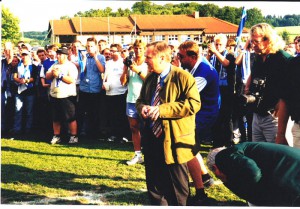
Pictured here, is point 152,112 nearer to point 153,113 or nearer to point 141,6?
point 153,113

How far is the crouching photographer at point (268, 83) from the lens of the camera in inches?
135

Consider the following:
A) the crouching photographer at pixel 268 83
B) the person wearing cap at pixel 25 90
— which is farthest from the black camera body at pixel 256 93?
the person wearing cap at pixel 25 90

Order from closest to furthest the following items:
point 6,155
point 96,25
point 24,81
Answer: point 6,155, point 24,81, point 96,25

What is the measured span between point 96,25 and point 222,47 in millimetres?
9336

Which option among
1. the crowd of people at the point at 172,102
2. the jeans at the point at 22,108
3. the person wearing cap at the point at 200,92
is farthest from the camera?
the jeans at the point at 22,108

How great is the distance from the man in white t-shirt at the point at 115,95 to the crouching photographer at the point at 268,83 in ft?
11.6

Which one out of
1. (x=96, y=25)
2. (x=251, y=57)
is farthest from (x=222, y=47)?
(x=96, y=25)

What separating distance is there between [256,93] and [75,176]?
273 centimetres

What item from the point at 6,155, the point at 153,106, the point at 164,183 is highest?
the point at 153,106

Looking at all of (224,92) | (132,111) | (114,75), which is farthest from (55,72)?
(224,92)

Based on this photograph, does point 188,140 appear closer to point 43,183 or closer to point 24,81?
point 43,183

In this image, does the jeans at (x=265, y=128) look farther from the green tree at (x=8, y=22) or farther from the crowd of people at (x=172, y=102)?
the green tree at (x=8, y=22)

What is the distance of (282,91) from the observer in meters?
3.39

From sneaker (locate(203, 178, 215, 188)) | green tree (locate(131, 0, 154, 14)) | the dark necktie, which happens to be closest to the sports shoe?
sneaker (locate(203, 178, 215, 188))
